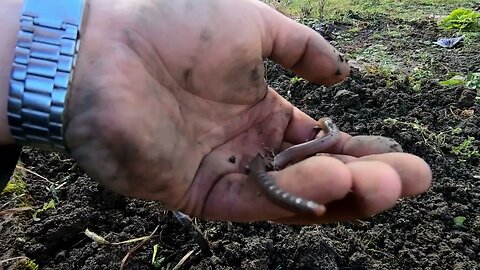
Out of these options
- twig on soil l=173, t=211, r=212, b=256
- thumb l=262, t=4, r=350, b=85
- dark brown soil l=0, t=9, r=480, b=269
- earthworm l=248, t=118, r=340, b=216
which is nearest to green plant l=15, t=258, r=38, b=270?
dark brown soil l=0, t=9, r=480, b=269

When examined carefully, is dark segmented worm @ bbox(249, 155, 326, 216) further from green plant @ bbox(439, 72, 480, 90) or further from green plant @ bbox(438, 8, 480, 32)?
green plant @ bbox(438, 8, 480, 32)

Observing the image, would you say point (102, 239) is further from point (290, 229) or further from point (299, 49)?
point (299, 49)

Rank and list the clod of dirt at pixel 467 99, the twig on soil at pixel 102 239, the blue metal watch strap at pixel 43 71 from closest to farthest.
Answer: the blue metal watch strap at pixel 43 71
the twig on soil at pixel 102 239
the clod of dirt at pixel 467 99

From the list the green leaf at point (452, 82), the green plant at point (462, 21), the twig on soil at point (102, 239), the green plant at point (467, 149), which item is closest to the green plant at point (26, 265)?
the twig on soil at point (102, 239)

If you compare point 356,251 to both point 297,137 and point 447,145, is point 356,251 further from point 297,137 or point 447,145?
point 447,145

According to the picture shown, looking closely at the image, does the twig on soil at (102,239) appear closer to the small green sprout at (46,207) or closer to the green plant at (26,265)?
the green plant at (26,265)
